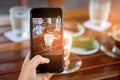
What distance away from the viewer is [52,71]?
0.81m

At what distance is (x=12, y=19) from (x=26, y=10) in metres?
0.08

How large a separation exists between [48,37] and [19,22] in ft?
1.19

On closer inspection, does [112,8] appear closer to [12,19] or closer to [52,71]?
[12,19]

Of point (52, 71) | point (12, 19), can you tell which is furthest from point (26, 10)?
point (52, 71)

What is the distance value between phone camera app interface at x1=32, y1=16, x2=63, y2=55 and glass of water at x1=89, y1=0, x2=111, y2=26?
0.47m

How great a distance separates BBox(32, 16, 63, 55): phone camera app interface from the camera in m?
0.80

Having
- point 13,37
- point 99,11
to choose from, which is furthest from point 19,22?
point 99,11

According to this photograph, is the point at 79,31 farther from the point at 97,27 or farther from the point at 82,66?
the point at 82,66

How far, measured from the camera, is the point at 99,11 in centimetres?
123

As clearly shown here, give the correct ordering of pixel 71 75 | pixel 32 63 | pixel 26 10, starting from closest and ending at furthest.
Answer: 1. pixel 32 63
2. pixel 71 75
3. pixel 26 10

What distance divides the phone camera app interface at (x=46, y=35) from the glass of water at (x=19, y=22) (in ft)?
1.09

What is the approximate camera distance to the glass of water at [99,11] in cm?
123

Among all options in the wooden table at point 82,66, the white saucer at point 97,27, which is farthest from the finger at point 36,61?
the white saucer at point 97,27

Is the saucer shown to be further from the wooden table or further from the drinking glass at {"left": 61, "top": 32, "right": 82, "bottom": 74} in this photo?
the drinking glass at {"left": 61, "top": 32, "right": 82, "bottom": 74}
